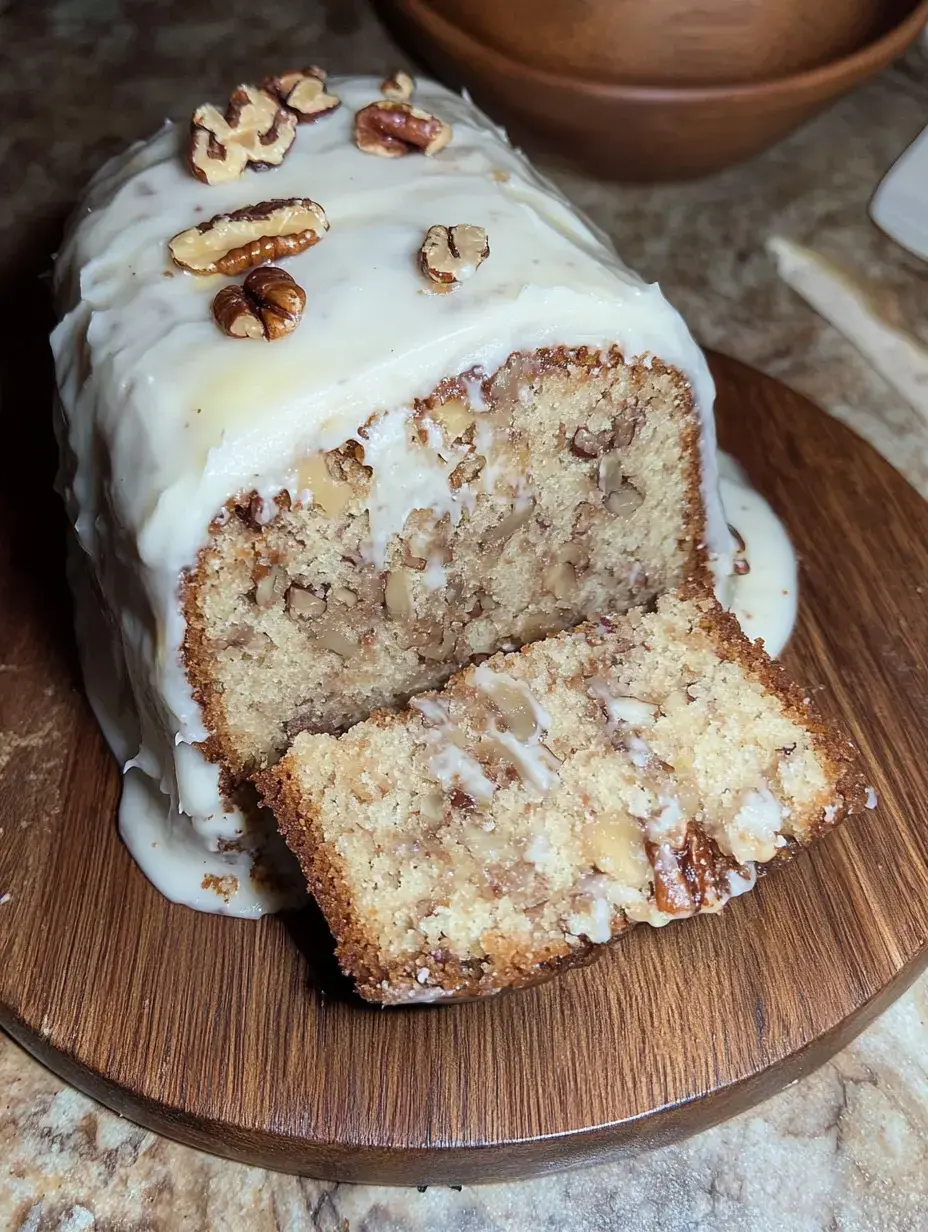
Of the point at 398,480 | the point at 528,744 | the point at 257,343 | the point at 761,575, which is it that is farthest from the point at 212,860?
the point at 761,575

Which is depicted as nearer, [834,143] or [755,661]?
[755,661]

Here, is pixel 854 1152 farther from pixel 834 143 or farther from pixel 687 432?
pixel 834 143

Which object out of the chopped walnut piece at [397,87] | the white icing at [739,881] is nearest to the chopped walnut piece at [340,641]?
the white icing at [739,881]

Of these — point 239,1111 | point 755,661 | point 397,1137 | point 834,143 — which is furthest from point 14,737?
point 834,143

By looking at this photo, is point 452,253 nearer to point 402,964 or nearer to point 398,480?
point 398,480

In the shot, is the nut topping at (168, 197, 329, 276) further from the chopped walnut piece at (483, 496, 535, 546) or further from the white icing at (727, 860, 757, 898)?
the white icing at (727, 860, 757, 898)

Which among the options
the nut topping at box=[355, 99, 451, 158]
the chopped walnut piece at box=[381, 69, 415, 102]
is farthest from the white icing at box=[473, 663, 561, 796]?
the chopped walnut piece at box=[381, 69, 415, 102]

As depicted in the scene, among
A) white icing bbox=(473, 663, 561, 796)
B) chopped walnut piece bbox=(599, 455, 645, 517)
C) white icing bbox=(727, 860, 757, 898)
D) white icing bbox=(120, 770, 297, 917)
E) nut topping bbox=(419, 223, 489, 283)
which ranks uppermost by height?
nut topping bbox=(419, 223, 489, 283)
